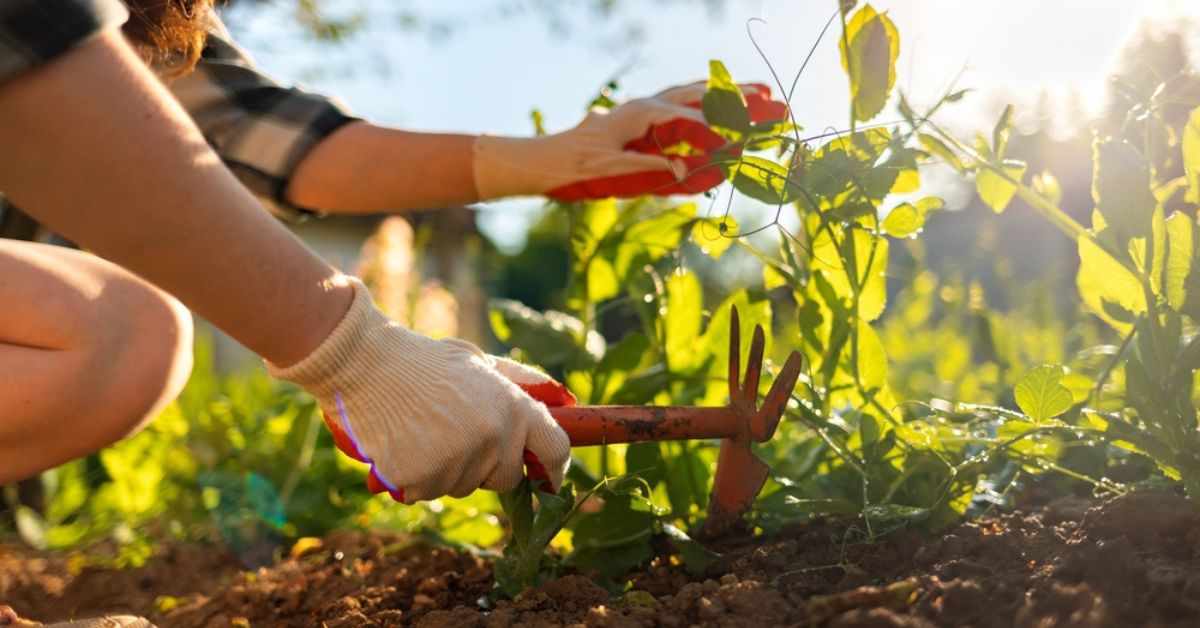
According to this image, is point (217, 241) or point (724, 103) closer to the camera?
point (217, 241)

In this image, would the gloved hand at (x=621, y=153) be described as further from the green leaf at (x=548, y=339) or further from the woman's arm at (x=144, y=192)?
the woman's arm at (x=144, y=192)

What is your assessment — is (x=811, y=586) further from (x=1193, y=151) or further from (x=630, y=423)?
(x=1193, y=151)

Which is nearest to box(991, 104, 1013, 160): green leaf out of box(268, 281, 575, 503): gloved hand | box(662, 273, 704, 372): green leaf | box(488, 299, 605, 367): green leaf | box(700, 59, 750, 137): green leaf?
box(700, 59, 750, 137): green leaf

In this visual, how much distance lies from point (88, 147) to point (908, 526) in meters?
1.10

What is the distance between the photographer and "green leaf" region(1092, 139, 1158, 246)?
1191 millimetres

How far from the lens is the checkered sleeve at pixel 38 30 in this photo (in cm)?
94

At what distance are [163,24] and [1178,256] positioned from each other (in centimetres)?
139

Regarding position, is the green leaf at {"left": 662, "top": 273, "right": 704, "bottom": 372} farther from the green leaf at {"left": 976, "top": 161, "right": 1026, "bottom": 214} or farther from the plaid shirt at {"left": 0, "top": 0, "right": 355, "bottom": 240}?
the plaid shirt at {"left": 0, "top": 0, "right": 355, "bottom": 240}

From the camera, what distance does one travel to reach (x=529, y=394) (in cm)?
135

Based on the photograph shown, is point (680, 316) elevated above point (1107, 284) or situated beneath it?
situated beneath

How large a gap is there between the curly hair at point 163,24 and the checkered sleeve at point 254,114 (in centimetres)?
42

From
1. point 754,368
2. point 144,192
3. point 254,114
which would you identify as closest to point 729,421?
point 754,368

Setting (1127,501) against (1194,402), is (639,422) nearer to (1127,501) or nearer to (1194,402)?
(1127,501)

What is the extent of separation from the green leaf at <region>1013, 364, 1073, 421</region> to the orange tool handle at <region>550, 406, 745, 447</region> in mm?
375
